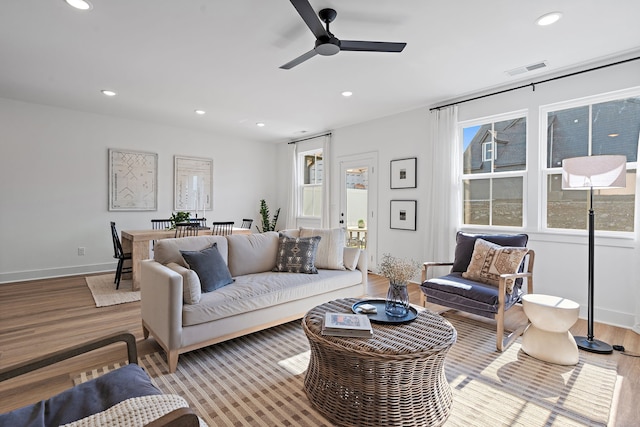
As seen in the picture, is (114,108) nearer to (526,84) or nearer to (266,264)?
(266,264)

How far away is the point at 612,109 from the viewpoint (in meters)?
3.33

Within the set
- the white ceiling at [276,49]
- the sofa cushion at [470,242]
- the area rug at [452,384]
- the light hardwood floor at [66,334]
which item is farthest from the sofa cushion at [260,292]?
the white ceiling at [276,49]

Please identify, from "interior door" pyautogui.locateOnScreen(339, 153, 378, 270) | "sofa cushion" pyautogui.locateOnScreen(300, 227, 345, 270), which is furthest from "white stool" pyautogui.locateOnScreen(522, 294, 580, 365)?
"interior door" pyautogui.locateOnScreen(339, 153, 378, 270)

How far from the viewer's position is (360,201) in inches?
230

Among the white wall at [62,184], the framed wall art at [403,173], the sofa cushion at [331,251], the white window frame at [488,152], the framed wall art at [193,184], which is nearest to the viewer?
the sofa cushion at [331,251]

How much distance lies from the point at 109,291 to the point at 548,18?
558cm

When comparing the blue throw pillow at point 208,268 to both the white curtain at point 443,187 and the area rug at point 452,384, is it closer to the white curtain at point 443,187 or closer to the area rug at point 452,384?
the area rug at point 452,384

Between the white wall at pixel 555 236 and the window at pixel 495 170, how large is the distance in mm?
153

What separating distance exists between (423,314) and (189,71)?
3.47m

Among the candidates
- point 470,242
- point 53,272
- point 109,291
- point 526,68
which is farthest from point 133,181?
point 526,68

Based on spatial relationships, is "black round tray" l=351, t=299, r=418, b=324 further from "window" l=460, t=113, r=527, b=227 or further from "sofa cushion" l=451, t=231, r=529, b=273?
"window" l=460, t=113, r=527, b=227

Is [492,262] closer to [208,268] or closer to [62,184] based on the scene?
[208,268]

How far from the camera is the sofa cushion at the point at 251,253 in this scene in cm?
326

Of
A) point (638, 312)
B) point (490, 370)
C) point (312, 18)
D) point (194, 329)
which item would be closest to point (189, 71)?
point (312, 18)
